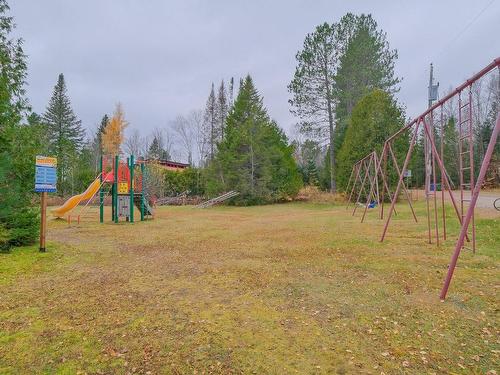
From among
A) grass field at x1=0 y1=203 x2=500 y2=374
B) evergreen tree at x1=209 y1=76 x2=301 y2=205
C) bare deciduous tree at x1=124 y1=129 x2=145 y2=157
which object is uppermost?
bare deciduous tree at x1=124 y1=129 x2=145 y2=157

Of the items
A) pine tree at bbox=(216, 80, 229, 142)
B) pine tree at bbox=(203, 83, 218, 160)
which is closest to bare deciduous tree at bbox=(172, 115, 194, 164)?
pine tree at bbox=(203, 83, 218, 160)

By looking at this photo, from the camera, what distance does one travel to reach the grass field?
2461 mm

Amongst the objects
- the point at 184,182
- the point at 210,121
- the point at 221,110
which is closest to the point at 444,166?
the point at 184,182

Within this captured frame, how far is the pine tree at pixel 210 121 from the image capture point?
34594mm

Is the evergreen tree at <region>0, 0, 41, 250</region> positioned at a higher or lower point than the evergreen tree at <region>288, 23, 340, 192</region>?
lower

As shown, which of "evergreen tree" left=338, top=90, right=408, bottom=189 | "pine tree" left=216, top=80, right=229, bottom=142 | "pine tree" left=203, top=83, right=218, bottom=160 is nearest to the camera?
"evergreen tree" left=338, top=90, right=408, bottom=189

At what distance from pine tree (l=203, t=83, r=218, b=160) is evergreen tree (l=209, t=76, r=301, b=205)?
10.3m

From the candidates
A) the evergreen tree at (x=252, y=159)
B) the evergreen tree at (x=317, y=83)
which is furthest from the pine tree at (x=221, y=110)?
the evergreen tree at (x=317, y=83)

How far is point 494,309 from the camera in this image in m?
3.42

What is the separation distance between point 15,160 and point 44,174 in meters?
0.91

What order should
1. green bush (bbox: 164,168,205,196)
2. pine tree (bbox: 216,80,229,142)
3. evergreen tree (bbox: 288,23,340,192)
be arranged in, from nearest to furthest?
1. evergreen tree (bbox: 288,23,340,192)
2. green bush (bbox: 164,168,205,196)
3. pine tree (bbox: 216,80,229,142)

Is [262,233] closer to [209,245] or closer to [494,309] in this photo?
[209,245]

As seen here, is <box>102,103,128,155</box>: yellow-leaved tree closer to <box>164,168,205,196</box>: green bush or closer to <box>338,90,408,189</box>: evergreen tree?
<box>164,168,205,196</box>: green bush

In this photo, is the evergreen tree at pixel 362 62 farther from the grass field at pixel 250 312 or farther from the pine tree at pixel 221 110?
the grass field at pixel 250 312
